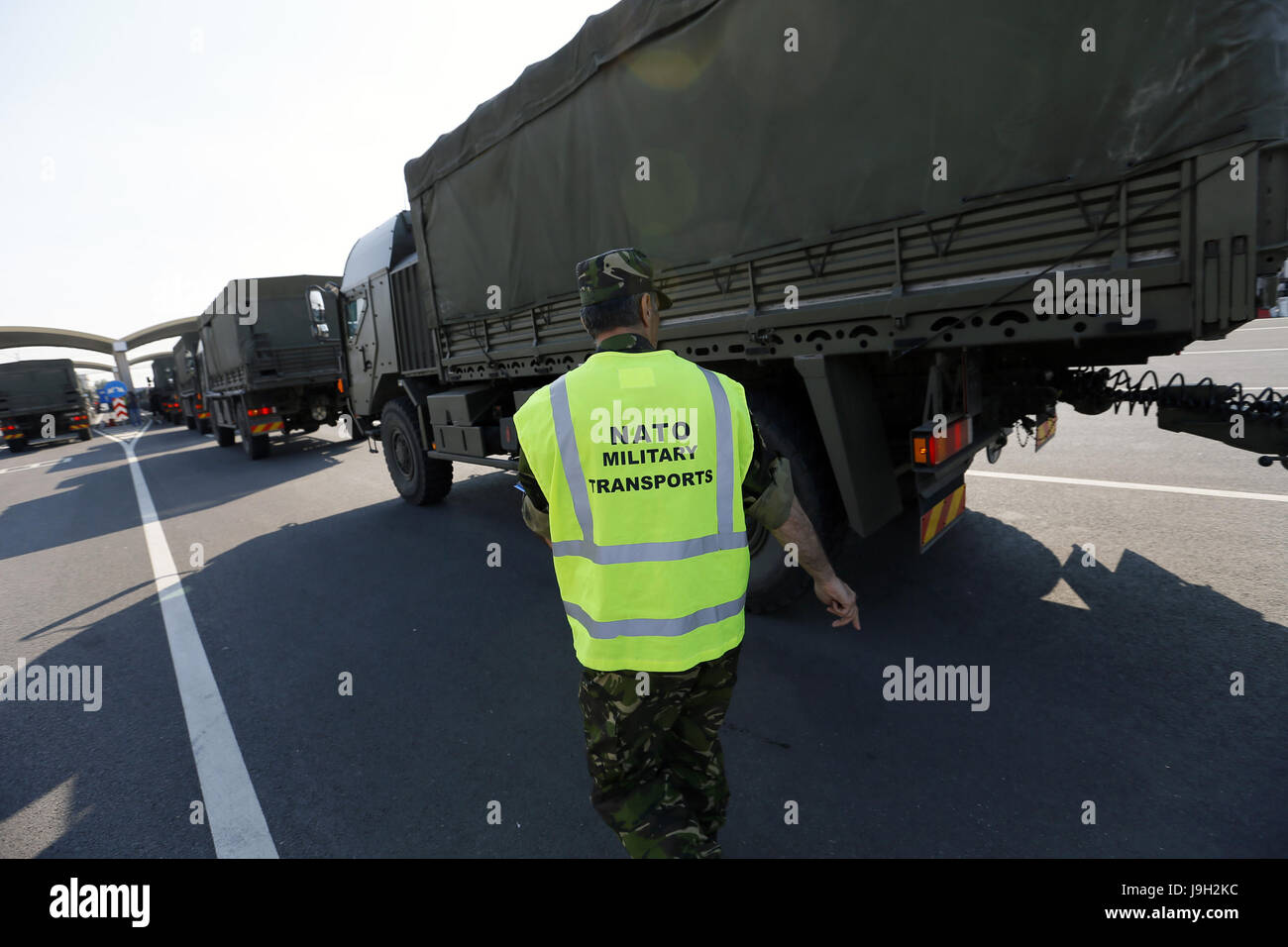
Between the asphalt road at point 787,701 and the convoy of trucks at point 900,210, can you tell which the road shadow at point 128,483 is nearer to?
the asphalt road at point 787,701

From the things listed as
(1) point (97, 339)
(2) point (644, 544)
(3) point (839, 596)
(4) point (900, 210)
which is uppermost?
(1) point (97, 339)

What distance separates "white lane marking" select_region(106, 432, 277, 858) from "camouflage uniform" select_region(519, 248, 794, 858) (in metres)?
1.56

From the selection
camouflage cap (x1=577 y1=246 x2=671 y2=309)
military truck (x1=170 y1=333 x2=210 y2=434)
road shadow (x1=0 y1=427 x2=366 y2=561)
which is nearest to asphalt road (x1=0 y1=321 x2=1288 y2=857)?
camouflage cap (x1=577 y1=246 x2=671 y2=309)

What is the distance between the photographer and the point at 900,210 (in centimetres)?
271

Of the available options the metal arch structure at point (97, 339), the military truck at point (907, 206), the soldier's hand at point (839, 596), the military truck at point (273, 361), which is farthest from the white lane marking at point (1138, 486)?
the metal arch structure at point (97, 339)

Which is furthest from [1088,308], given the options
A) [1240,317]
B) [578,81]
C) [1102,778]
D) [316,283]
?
[316,283]

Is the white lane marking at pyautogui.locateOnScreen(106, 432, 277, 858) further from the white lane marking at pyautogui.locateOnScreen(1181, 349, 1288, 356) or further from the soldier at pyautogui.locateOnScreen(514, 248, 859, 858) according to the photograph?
the white lane marking at pyautogui.locateOnScreen(1181, 349, 1288, 356)

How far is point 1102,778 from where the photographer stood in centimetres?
232

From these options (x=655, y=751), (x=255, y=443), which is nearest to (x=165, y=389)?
(x=255, y=443)

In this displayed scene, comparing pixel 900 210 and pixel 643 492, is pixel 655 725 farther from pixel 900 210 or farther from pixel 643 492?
pixel 900 210

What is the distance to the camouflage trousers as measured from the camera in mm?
1676

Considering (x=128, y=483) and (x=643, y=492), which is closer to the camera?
(x=643, y=492)

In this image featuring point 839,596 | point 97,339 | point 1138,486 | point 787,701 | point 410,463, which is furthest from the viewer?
point 97,339

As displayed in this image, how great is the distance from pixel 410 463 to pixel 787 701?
5758 millimetres
